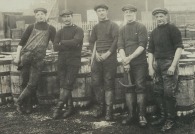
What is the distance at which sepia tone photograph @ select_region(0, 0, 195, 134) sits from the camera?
538 cm

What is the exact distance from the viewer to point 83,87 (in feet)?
21.9

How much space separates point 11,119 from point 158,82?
3.00 m

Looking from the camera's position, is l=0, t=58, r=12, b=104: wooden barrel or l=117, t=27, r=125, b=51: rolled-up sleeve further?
l=0, t=58, r=12, b=104: wooden barrel

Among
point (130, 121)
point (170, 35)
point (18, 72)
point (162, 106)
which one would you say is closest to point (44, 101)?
point (18, 72)

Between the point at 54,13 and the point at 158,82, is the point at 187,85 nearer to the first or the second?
the point at 158,82

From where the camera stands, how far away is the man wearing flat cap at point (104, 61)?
5984 millimetres

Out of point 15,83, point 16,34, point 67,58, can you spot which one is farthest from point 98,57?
point 16,34

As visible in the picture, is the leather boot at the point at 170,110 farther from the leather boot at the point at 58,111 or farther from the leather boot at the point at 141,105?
the leather boot at the point at 58,111

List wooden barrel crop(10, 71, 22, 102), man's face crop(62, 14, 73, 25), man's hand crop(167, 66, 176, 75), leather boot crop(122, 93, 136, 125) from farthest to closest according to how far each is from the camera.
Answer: wooden barrel crop(10, 71, 22, 102)
man's face crop(62, 14, 73, 25)
leather boot crop(122, 93, 136, 125)
man's hand crop(167, 66, 176, 75)

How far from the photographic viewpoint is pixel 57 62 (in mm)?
6637

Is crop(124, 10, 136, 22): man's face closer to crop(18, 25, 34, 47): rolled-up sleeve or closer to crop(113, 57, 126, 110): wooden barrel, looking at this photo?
crop(113, 57, 126, 110): wooden barrel

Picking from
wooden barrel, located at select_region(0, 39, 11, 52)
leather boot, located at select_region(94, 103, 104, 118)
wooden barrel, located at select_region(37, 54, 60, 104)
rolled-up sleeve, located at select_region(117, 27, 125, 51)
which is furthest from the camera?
wooden barrel, located at select_region(0, 39, 11, 52)

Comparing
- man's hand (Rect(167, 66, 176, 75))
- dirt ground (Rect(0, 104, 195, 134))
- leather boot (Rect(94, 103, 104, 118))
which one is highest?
man's hand (Rect(167, 66, 176, 75))

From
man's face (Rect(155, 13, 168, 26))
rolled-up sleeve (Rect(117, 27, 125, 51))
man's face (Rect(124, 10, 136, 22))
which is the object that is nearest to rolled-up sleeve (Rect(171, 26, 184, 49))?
man's face (Rect(155, 13, 168, 26))
